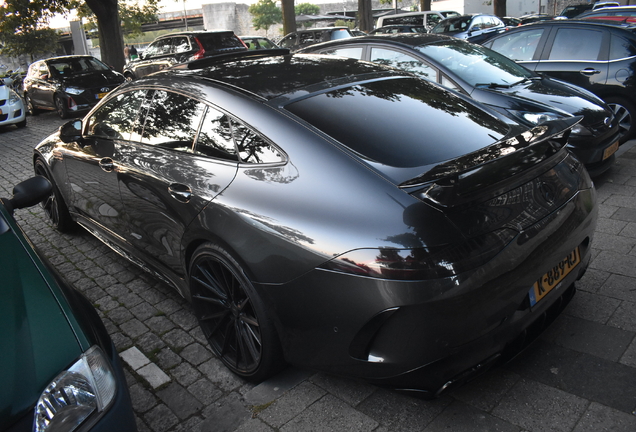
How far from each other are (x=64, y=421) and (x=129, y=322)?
1.96 m

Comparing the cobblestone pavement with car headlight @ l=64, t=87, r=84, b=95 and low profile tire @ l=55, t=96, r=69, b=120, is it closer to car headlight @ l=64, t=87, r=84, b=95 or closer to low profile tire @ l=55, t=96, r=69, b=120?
car headlight @ l=64, t=87, r=84, b=95

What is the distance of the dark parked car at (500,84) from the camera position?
5.29m

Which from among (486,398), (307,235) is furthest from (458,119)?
(486,398)

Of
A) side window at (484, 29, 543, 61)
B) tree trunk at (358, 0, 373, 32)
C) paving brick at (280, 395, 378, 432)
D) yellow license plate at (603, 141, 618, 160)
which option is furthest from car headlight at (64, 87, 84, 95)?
tree trunk at (358, 0, 373, 32)

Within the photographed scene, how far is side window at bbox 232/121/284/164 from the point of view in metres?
2.63

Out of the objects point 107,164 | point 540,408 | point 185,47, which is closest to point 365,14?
point 185,47

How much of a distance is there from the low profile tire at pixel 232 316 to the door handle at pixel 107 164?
3.86ft

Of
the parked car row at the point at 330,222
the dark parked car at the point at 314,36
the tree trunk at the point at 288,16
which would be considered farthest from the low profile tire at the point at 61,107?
the parked car row at the point at 330,222

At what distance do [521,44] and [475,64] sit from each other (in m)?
2.39

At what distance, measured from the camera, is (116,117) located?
3979mm

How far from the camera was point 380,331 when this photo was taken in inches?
85.1

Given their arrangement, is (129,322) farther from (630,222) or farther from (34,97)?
(34,97)

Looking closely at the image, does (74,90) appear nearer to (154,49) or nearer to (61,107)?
(61,107)

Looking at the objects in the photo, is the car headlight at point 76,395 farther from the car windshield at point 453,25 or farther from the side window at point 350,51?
the car windshield at point 453,25
